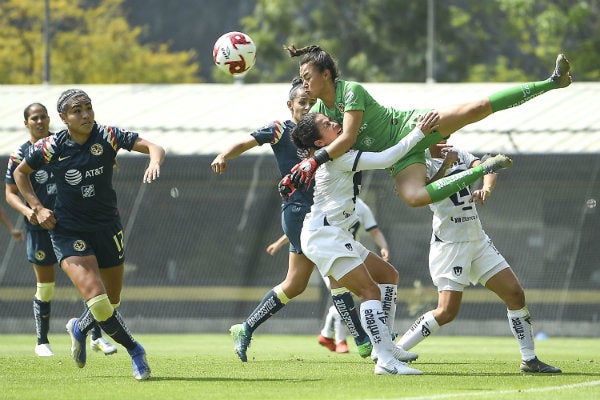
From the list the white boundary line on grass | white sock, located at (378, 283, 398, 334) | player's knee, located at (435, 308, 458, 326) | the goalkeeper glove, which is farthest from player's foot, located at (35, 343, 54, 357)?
the white boundary line on grass

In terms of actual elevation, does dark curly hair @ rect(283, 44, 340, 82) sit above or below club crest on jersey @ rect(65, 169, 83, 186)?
above

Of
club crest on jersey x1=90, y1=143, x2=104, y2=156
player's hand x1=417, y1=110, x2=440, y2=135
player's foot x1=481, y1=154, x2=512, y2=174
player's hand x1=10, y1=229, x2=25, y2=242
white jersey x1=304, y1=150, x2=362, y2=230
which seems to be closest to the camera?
player's foot x1=481, y1=154, x2=512, y2=174

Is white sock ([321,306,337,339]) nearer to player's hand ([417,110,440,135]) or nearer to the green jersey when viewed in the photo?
the green jersey

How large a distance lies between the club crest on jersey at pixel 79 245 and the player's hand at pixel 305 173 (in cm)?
183

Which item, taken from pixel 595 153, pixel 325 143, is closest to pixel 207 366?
pixel 325 143

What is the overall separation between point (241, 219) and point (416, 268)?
2.86m

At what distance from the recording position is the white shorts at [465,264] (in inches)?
389

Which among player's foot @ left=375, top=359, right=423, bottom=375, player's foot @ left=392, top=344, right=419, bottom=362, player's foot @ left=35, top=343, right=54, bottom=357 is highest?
player's foot @ left=375, top=359, right=423, bottom=375

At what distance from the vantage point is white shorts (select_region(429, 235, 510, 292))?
389 inches

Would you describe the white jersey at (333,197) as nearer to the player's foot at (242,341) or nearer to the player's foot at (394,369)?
the player's foot at (394,369)

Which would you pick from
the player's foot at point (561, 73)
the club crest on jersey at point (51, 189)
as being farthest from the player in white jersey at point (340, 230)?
the club crest on jersey at point (51, 189)

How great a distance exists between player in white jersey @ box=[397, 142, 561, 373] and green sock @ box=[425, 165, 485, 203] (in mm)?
752

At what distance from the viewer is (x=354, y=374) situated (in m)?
9.49

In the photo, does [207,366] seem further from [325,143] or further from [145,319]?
[145,319]
